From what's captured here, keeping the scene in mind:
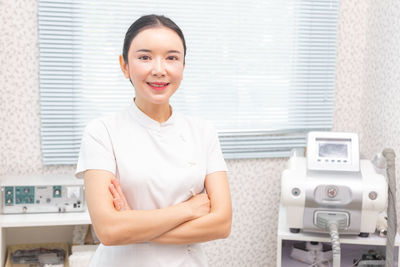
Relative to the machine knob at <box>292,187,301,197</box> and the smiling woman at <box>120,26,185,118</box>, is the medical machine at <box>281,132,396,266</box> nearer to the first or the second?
the machine knob at <box>292,187,301,197</box>

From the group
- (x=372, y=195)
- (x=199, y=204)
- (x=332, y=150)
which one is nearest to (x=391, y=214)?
(x=372, y=195)

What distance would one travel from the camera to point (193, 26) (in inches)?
106

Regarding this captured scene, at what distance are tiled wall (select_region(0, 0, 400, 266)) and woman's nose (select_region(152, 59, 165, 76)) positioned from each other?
1.45m

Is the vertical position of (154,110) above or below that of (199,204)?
above

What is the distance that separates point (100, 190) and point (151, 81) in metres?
0.35

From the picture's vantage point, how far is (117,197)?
50.4 inches

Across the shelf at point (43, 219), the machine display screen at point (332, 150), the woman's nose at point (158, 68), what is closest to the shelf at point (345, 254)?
the machine display screen at point (332, 150)

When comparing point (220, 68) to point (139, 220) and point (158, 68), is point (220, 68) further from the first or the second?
point (139, 220)

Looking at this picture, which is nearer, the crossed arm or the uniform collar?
the crossed arm

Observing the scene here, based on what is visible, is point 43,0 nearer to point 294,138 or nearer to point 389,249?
point 294,138

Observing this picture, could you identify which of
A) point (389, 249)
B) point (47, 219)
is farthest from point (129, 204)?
point (389, 249)

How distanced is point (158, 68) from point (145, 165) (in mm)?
285

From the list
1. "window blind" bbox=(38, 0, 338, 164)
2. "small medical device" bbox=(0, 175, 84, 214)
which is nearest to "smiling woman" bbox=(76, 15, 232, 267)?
"small medical device" bbox=(0, 175, 84, 214)

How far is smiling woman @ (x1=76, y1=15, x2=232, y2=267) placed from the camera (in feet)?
4.21
